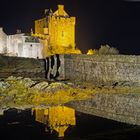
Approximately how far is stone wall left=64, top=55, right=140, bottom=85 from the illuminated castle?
41.5 feet

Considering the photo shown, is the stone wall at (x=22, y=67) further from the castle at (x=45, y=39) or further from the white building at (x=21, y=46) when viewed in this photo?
the castle at (x=45, y=39)

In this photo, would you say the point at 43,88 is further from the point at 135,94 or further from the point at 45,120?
the point at 45,120

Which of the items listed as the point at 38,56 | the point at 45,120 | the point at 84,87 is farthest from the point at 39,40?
the point at 45,120

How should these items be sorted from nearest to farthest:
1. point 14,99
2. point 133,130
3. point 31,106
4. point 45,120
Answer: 1. point 133,130
2. point 45,120
3. point 31,106
4. point 14,99

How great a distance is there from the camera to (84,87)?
35.4 metres

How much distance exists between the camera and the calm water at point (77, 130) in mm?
20906

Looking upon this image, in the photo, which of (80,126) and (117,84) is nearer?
(80,126)

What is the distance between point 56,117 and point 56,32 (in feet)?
97.8

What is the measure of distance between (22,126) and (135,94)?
9.56 m

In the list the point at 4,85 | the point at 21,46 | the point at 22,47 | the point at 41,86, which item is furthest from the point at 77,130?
the point at 21,46

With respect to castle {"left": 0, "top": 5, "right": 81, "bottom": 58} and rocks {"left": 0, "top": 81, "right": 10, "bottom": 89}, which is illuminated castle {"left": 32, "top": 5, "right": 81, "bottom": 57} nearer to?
castle {"left": 0, "top": 5, "right": 81, "bottom": 58}

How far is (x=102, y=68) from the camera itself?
37688 mm

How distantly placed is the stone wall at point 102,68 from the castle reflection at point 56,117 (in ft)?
25.7

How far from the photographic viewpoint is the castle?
167 ft
